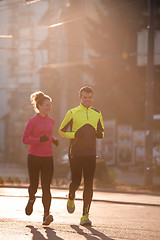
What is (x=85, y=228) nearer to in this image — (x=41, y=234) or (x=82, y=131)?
(x=41, y=234)

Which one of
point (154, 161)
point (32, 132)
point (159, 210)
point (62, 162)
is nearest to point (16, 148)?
point (62, 162)

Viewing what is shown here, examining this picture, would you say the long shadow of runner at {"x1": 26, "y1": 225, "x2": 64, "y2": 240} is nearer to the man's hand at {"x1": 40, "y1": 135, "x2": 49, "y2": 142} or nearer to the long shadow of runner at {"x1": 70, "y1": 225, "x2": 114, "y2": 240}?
the long shadow of runner at {"x1": 70, "y1": 225, "x2": 114, "y2": 240}

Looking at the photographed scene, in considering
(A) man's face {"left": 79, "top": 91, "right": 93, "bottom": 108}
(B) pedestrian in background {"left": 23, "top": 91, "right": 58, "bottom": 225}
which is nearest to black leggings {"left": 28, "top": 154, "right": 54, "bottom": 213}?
(B) pedestrian in background {"left": 23, "top": 91, "right": 58, "bottom": 225}

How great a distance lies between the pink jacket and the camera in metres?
9.23

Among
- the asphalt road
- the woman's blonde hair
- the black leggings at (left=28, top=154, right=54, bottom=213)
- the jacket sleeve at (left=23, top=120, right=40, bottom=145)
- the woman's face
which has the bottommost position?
the asphalt road

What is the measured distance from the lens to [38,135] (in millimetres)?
9320

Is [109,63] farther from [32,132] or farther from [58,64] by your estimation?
[32,132]

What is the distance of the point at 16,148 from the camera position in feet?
164

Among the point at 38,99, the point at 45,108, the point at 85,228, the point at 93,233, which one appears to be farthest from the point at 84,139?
the point at 93,233

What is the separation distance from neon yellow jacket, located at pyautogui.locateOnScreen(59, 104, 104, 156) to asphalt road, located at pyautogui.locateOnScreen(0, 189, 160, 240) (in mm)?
1083

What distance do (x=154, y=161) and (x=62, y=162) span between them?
348 inches

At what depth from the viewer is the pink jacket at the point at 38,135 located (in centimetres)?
923

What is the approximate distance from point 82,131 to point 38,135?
617mm

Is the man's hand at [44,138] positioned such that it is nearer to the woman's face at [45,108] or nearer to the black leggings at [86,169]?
the woman's face at [45,108]
